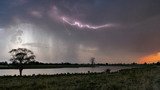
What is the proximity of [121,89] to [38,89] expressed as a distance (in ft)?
26.3

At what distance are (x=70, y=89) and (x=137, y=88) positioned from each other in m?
6.11

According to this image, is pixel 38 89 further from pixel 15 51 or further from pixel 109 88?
pixel 15 51

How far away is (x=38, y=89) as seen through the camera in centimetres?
3134

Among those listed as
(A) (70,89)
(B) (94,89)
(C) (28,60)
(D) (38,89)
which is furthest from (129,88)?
(C) (28,60)

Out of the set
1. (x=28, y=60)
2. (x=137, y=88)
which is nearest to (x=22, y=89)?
(x=137, y=88)

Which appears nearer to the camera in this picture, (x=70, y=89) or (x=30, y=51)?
(x=70, y=89)

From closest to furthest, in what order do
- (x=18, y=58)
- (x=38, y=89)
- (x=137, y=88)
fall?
(x=137, y=88) → (x=38, y=89) → (x=18, y=58)

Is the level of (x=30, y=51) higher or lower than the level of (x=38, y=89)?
higher

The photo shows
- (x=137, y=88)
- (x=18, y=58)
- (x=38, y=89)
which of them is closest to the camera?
(x=137, y=88)

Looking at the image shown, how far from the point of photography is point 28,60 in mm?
99500

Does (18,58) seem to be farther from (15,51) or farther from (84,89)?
(84,89)

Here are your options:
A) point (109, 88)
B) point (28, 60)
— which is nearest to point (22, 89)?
point (109, 88)

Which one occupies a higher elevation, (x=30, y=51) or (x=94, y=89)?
(x=30, y=51)

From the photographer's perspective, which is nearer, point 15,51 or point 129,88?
point 129,88
